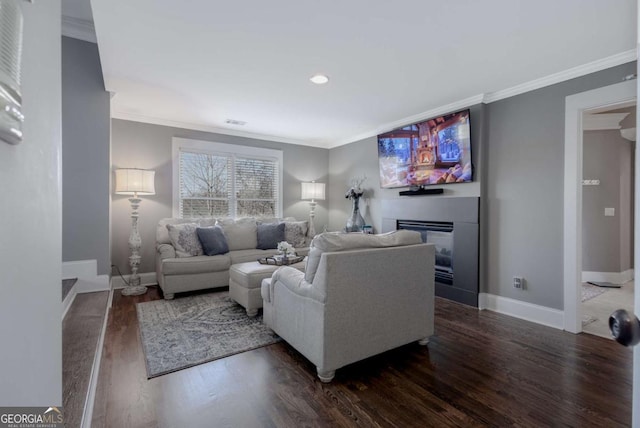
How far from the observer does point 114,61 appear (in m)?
2.66

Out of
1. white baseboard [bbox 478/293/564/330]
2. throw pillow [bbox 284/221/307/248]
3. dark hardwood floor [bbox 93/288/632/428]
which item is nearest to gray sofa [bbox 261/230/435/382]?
dark hardwood floor [bbox 93/288/632/428]

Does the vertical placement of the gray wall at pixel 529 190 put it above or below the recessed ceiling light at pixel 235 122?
below

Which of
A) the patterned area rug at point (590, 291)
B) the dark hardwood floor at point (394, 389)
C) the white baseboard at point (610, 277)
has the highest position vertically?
the white baseboard at point (610, 277)

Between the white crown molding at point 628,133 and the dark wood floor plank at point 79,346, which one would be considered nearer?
the dark wood floor plank at point 79,346

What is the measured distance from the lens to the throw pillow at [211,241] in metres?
4.00

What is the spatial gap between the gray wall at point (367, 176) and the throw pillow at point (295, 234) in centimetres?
112

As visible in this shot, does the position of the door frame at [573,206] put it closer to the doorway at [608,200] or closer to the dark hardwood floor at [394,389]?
the dark hardwood floor at [394,389]

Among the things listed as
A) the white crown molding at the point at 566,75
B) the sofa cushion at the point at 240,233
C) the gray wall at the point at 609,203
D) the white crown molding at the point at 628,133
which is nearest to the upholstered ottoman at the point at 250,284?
the sofa cushion at the point at 240,233

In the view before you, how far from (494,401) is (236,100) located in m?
3.72

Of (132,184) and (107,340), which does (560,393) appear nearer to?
(107,340)

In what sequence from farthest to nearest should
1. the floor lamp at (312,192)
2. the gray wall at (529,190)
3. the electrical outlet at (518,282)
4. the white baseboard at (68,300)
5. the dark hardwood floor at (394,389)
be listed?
the floor lamp at (312,192), the electrical outlet at (518,282), the gray wall at (529,190), the white baseboard at (68,300), the dark hardwood floor at (394,389)

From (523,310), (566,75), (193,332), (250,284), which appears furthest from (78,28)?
(523,310)

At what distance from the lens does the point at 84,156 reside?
3053 millimetres

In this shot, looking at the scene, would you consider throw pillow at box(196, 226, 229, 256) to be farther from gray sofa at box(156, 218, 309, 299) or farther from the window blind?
the window blind
